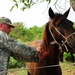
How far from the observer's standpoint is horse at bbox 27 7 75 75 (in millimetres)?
4621

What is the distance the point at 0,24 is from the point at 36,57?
0.89 m

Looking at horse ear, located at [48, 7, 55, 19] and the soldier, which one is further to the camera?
horse ear, located at [48, 7, 55, 19]

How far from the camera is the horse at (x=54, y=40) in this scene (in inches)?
182

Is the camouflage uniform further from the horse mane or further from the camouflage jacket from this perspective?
the horse mane

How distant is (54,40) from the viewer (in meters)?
4.83

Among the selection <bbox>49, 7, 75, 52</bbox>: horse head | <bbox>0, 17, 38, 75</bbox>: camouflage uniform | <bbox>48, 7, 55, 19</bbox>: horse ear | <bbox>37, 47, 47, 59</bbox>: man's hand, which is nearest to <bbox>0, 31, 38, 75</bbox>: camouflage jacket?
<bbox>0, 17, 38, 75</bbox>: camouflage uniform

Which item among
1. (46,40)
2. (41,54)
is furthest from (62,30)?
(41,54)

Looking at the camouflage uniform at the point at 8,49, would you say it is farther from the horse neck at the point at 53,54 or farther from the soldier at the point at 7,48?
the horse neck at the point at 53,54

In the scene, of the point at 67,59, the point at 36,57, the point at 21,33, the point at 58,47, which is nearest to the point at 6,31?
the point at 36,57

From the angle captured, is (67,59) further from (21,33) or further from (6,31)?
(21,33)

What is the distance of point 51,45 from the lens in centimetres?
495

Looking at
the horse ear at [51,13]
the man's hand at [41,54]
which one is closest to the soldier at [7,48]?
the man's hand at [41,54]

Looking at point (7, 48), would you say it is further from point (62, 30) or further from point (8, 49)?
point (62, 30)

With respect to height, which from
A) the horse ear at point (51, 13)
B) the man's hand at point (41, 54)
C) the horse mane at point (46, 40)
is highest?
the horse ear at point (51, 13)
